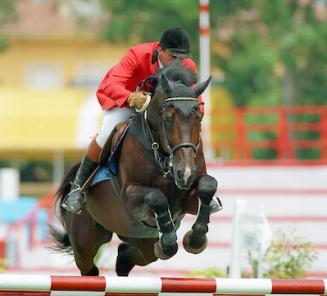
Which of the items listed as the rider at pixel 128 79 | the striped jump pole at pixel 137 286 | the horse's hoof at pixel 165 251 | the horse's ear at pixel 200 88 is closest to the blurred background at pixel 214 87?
the rider at pixel 128 79

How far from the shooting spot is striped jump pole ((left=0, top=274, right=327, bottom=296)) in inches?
270

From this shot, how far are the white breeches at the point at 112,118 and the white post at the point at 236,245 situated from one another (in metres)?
2.62

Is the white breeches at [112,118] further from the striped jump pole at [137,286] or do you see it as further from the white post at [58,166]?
the white post at [58,166]

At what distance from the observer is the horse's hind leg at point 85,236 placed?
31.6 ft

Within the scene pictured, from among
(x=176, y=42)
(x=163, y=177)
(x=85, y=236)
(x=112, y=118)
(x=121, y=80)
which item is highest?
(x=176, y=42)

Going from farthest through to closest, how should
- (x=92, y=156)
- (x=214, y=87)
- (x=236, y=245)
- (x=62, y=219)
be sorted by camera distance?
(x=214, y=87)
(x=236, y=245)
(x=62, y=219)
(x=92, y=156)

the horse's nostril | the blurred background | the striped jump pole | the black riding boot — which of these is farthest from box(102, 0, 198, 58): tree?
the striped jump pole

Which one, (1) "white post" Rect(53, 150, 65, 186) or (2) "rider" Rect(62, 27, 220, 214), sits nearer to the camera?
(2) "rider" Rect(62, 27, 220, 214)

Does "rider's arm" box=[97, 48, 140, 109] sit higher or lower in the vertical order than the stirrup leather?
higher

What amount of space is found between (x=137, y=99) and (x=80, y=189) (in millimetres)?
1164

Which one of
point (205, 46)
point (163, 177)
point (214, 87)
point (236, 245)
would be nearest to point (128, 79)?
point (163, 177)

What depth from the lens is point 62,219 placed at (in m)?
10.2

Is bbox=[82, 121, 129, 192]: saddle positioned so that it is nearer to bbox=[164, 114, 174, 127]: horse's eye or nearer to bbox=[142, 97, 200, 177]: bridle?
bbox=[142, 97, 200, 177]: bridle

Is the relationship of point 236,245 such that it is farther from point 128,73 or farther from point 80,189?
point 128,73
